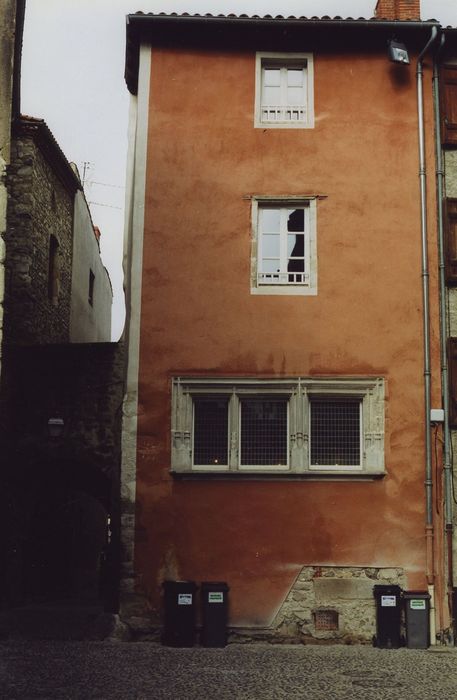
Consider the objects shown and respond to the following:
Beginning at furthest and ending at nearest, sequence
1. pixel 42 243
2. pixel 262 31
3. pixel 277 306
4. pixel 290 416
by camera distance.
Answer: pixel 42 243 → pixel 262 31 → pixel 277 306 → pixel 290 416

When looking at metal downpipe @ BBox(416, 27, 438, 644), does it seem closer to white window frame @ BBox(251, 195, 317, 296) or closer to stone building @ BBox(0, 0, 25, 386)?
white window frame @ BBox(251, 195, 317, 296)

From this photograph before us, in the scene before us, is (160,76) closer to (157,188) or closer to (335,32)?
(157,188)

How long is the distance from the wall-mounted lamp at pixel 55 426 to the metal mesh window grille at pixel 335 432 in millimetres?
4001

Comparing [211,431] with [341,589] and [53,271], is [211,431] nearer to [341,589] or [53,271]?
[341,589]

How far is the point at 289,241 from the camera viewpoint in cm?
1407

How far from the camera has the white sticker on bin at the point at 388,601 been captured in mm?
12570

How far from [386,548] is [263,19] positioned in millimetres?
8305

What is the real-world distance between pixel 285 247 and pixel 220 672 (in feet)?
21.3

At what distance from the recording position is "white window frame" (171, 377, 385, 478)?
43.7 ft

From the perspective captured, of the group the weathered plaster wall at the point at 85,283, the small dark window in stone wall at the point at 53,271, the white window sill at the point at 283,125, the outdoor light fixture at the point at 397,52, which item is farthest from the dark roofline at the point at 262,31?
the weathered plaster wall at the point at 85,283

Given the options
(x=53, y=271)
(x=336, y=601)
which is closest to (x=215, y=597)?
(x=336, y=601)

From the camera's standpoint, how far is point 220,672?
34.8ft

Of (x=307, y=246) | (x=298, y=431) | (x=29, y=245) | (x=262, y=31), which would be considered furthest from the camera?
(x=29, y=245)

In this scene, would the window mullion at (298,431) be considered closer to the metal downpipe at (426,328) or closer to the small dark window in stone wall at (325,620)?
the metal downpipe at (426,328)
